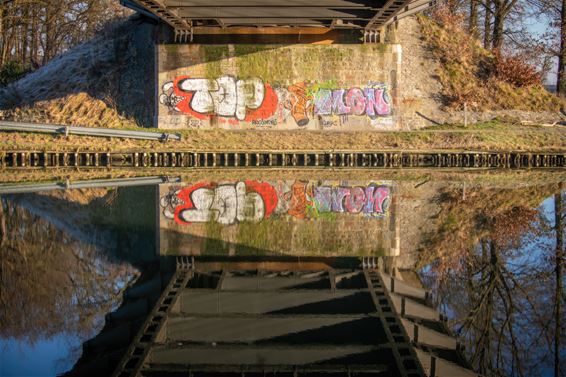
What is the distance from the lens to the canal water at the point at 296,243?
914cm

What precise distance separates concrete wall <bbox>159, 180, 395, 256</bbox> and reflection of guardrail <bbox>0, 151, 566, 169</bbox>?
7352mm

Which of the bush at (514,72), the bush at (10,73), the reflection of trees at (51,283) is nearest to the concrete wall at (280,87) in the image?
the bush at (514,72)

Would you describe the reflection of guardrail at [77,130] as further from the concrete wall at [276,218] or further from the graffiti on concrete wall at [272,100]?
the concrete wall at [276,218]

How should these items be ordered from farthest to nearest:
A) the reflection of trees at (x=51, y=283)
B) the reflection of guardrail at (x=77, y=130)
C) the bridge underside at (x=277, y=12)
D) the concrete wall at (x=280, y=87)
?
the concrete wall at (x=280, y=87) < the reflection of guardrail at (x=77, y=130) < the bridge underside at (x=277, y=12) < the reflection of trees at (x=51, y=283)

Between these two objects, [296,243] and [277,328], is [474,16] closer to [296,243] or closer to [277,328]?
[296,243]

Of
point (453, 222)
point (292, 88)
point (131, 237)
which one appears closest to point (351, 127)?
point (292, 88)

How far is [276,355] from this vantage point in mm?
8117

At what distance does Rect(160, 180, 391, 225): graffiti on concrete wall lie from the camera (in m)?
18.7

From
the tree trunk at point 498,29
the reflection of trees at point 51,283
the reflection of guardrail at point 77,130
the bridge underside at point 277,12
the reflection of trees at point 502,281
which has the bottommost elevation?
the reflection of trees at point 51,283

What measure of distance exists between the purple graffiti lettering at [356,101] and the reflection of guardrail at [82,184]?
39.1 ft

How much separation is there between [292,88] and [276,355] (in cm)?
2906

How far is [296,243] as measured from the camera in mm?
15414

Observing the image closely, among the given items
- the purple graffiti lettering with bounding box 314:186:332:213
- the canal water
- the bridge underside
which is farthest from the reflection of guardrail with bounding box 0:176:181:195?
the bridge underside

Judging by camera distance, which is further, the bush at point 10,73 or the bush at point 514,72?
the bush at point 10,73
